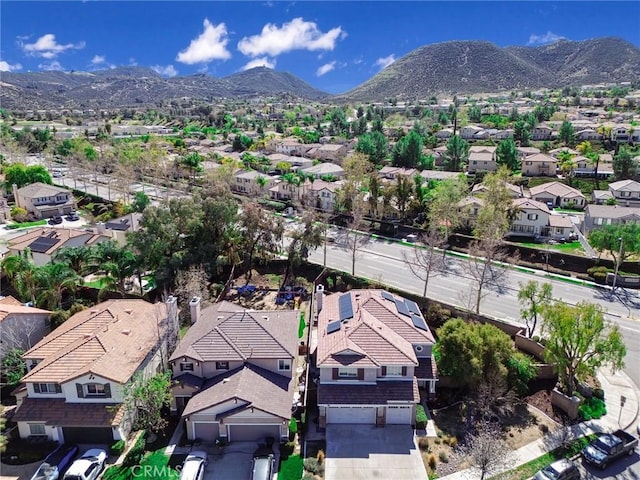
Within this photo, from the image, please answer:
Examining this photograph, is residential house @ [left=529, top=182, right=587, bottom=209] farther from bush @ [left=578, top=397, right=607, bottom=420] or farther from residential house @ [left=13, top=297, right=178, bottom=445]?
residential house @ [left=13, top=297, right=178, bottom=445]

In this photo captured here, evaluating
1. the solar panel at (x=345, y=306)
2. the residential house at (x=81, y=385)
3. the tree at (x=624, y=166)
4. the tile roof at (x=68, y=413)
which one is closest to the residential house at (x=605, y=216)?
the tree at (x=624, y=166)

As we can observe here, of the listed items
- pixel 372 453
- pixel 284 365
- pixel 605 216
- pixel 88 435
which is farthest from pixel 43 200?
pixel 605 216

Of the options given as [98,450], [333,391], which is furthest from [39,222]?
[333,391]

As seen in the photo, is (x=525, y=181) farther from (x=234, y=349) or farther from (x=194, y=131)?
(x=194, y=131)

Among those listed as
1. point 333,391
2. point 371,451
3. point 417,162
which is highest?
point 417,162

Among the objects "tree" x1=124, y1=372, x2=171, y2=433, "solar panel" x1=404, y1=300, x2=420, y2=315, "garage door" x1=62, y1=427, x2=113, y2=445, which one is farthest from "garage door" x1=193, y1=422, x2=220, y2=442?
"solar panel" x1=404, y1=300, x2=420, y2=315

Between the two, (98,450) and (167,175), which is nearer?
(98,450)
